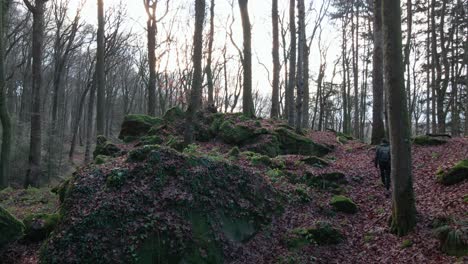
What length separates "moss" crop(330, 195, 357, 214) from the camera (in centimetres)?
1017

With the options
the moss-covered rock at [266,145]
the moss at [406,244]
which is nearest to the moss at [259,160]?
the moss-covered rock at [266,145]

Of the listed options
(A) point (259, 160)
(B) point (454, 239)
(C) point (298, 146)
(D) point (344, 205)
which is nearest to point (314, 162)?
(A) point (259, 160)

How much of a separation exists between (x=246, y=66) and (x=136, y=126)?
6.19m

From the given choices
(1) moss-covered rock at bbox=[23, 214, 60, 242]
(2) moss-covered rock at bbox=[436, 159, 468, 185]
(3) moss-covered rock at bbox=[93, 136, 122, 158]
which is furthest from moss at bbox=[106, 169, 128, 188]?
(2) moss-covered rock at bbox=[436, 159, 468, 185]

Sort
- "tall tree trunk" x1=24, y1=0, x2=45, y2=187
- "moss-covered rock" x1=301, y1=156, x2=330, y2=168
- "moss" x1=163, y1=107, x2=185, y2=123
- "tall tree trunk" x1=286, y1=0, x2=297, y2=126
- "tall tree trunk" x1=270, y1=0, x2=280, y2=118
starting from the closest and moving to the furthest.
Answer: "moss-covered rock" x1=301, y1=156, x2=330, y2=168 < "tall tree trunk" x1=24, y1=0, x2=45, y2=187 < "moss" x1=163, y1=107, x2=185, y2=123 < "tall tree trunk" x1=286, y1=0, x2=297, y2=126 < "tall tree trunk" x1=270, y1=0, x2=280, y2=118

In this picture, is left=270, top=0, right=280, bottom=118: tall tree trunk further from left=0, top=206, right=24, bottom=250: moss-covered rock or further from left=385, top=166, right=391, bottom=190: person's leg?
left=0, top=206, right=24, bottom=250: moss-covered rock

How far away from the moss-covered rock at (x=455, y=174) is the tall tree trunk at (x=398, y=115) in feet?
7.47

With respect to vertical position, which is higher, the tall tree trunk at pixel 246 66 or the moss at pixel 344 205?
the tall tree trunk at pixel 246 66

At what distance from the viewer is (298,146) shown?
15930 millimetres

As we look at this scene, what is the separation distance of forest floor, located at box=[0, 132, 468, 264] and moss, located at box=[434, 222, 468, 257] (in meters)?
0.15

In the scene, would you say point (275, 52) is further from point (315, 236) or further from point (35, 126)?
point (315, 236)

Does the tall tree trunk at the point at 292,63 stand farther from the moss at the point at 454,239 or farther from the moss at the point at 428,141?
the moss at the point at 454,239

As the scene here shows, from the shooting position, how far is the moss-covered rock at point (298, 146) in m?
15.8

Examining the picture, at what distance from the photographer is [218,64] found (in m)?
44.8
